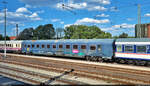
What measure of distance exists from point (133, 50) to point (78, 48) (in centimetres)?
812

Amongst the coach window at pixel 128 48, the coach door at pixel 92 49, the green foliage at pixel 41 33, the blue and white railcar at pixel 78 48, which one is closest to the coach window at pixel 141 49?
the coach window at pixel 128 48

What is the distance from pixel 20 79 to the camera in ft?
33.5

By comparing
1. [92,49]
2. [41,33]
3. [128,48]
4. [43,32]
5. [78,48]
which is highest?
[43,32]

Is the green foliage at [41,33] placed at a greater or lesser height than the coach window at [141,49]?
greater

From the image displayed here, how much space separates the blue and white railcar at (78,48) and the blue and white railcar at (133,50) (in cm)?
105

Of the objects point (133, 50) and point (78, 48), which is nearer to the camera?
point (133, 50)

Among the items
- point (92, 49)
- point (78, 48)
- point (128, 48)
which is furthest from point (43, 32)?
point (128, 48)

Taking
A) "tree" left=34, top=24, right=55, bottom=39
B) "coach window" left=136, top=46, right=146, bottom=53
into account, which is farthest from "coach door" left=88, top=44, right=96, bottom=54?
"tree" left=34, top=24, right=55, bottom=39

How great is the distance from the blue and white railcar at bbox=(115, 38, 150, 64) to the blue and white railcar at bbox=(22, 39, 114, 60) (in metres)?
1.05

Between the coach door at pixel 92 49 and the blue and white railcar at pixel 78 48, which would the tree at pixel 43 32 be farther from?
the coach door at pixel 92 49

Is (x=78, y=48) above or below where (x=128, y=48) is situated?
below

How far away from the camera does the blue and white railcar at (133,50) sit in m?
14.7

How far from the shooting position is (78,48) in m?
20.1

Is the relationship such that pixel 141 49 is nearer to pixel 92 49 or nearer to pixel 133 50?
pixel 133 50
